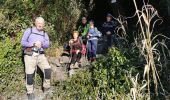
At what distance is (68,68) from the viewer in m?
11.1

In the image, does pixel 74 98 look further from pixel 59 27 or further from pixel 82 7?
pixel 82 7

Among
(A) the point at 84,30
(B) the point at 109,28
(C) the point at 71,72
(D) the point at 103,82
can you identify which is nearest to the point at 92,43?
(A) the point at 84,30

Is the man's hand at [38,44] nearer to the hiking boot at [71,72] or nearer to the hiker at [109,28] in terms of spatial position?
the hiking boot at [71,72]

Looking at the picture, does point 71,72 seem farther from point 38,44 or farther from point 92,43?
point 38,44

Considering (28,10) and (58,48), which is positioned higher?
(28,10)

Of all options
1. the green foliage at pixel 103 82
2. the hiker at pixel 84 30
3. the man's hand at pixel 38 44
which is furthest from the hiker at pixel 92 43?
the man's hand at pixel 38 44

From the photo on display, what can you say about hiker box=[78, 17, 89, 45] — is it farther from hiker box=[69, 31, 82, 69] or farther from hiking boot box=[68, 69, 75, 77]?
hiking boot box=[68, 69, 75, 77]

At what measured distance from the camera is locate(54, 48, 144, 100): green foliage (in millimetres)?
8070

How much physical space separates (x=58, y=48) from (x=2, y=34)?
6.31ft

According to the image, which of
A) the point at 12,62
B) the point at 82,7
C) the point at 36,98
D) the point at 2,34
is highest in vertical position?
the point at 82,7

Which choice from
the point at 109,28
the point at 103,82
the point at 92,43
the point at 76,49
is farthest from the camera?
the point at 109,28

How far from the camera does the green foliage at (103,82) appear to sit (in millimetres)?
8070

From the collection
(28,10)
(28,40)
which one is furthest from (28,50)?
(28,10)

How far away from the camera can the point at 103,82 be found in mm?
8602
